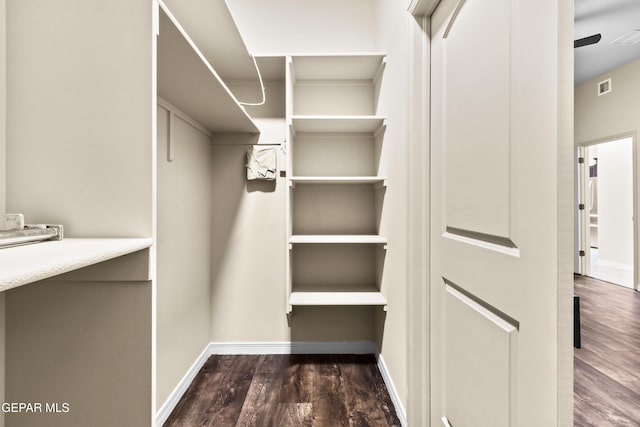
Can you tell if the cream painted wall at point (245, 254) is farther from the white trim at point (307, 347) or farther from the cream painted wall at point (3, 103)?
the cream painted wall at point (3, 103)

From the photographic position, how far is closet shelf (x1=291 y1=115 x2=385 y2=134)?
6.19 ft

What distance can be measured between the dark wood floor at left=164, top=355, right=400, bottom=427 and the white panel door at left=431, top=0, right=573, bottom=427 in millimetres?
573

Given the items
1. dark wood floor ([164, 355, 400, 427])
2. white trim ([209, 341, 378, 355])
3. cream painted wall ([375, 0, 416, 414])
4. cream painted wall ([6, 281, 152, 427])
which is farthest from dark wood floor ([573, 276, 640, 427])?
cream painted wall ([6, 281, 152, 427])

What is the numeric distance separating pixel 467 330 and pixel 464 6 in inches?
43.4

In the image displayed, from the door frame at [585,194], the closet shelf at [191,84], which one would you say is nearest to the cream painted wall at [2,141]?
the closet shelf at [191,84]

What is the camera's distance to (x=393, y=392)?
164 cm

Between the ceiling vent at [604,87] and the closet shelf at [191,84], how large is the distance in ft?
16.4

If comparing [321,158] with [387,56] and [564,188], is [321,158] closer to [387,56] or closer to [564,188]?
[387,56]

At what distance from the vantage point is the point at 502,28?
764mm

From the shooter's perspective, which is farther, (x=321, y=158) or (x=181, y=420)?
(x=321, y=158)

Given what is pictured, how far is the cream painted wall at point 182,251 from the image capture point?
1.52 meters

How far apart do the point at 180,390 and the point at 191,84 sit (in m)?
1.71

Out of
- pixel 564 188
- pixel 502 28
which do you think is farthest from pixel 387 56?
pixel 564 188

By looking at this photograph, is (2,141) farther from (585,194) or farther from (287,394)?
(585,194)
